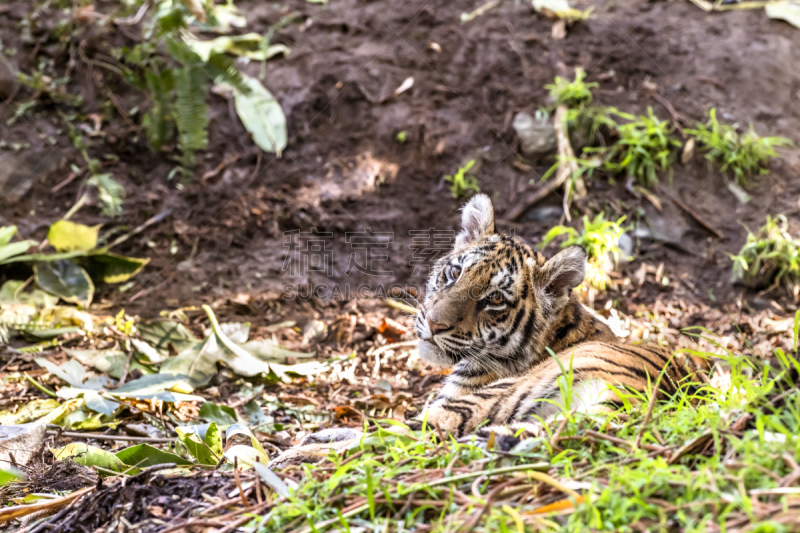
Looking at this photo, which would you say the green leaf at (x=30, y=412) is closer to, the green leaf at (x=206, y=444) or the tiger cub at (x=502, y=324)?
the green leaf at (x=206, y=444)

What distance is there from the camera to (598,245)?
5.29m

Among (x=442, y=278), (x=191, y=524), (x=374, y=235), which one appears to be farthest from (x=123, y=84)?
(x=191, y=524)

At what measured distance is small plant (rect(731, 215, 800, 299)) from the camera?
17.0 ft

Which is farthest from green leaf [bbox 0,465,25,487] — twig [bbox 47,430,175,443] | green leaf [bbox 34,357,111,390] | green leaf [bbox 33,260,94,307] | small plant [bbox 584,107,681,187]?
small plant [bbox 584,107,681,187]

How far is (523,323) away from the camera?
11.4 feet

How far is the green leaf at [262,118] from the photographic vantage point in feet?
21.4

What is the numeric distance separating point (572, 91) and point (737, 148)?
1707 millimetres

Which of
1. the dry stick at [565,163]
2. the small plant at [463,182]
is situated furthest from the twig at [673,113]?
the small plant at [463,182]

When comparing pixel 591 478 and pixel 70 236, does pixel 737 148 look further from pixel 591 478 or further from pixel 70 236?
pixel 70 236

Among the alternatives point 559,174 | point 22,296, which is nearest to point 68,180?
point 22,296

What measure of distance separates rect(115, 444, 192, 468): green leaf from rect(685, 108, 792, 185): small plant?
5.54 m

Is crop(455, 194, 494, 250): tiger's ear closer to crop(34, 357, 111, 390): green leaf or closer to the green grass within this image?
the green grass

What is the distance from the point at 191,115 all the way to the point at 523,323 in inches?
176

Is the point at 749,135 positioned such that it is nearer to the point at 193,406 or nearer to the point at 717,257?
the point at 717,257
